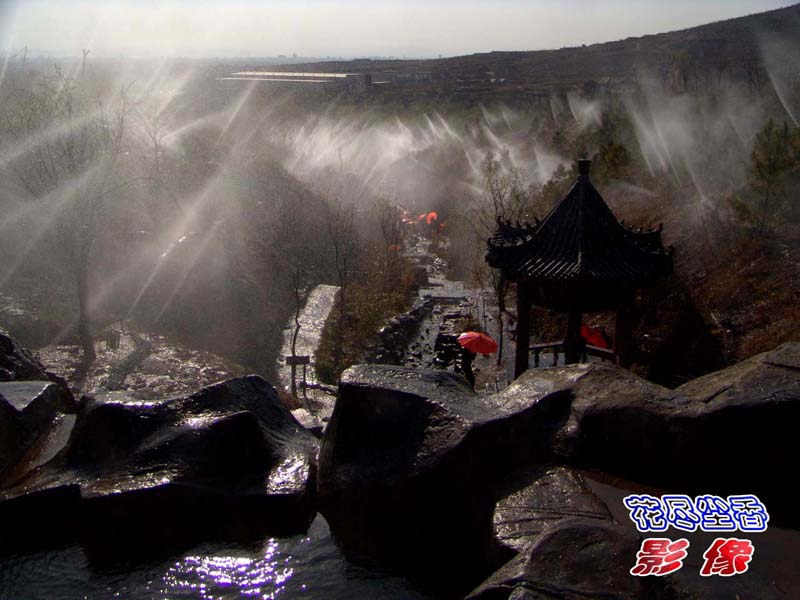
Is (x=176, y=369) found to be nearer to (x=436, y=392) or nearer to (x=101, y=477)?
(x=101, y=477)

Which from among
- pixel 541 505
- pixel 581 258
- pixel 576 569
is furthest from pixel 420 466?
pixel 581 258

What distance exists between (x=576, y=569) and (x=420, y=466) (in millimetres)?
2023

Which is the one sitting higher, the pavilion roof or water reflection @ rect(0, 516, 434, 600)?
the pavilion roof

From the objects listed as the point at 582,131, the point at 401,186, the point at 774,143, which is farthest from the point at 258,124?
the point at 774,143

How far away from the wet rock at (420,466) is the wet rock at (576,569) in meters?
1.25

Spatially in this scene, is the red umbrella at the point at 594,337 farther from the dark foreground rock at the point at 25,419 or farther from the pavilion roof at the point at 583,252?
the dark foreground rock at the point at 25,419

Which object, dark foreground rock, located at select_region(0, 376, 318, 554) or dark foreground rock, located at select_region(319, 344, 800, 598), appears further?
dark foreground rock, located at select_region(0, 376, 318, 554)

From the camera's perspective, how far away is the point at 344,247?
85.0 ft

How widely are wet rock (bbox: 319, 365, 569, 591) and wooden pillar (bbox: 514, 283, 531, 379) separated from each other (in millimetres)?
5018

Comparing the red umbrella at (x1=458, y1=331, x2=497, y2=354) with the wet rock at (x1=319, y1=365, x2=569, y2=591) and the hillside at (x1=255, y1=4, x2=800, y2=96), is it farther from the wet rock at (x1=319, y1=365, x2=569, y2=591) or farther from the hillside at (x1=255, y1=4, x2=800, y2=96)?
the hillside at (x1=255, y1=4, x2=800, y2=96)

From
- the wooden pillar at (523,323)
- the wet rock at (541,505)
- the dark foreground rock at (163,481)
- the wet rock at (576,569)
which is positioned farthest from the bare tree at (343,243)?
the wet rock at (576,569)

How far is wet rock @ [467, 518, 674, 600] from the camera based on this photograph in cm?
396

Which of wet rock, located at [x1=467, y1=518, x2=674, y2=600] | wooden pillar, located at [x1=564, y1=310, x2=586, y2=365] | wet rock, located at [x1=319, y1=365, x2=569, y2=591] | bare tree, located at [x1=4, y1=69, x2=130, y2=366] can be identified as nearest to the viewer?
wet rock, located at [x1=467, y1=518, x2=674, y2=600]

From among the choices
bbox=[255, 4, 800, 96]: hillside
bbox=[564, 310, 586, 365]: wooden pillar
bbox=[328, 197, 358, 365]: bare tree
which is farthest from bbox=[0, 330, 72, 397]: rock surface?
bbox=[255, 4, 800, 96]: hillside
